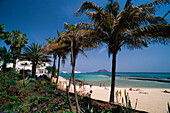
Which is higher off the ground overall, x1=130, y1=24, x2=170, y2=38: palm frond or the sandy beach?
x1=130, y1=24, x2=170, y2=38: palm frond

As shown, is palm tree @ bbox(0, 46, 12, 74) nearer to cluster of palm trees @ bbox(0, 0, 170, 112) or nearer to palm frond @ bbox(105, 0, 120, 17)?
cluster of palm trees @ bbox(0, 0, 170, 112)

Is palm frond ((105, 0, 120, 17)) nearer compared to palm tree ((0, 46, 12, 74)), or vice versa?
palm frond ((105, 0, 120, 17))

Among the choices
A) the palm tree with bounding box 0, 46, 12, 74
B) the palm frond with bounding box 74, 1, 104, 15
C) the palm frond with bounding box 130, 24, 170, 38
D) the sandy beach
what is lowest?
the sandy beach

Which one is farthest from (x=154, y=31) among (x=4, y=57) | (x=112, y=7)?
(x=4, y=57)

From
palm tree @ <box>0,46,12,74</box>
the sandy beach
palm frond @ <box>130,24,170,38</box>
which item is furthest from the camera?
palm tree @ <box>0,46,12,74</box>

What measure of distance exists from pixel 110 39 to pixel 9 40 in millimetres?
24232

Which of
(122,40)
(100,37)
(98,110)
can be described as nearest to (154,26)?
(122,40)

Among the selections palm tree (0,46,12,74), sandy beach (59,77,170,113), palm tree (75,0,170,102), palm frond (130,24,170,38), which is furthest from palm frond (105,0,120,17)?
palm tree (0,46,12,74)

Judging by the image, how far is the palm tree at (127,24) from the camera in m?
3.80

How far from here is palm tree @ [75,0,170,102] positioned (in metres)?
3.80

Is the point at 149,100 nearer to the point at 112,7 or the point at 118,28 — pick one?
the point at 118,28

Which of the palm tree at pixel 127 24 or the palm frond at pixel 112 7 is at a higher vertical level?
the palm frond at pixel 112 7

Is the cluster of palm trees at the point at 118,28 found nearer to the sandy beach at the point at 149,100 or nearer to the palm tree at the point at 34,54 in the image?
the sandy beach at the point at 149,100

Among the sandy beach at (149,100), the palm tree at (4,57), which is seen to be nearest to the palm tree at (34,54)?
the palm tree at (4,57)
